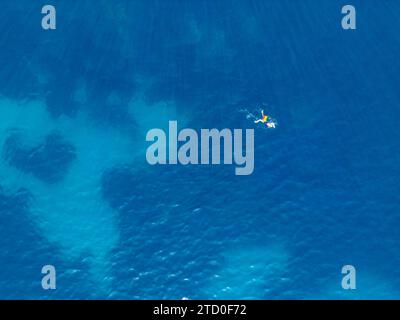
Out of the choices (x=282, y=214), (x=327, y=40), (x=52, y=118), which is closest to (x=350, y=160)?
(x=282, y=214)

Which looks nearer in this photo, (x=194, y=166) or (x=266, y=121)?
(x=194, y=166)

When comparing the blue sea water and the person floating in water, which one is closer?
the blue sea water

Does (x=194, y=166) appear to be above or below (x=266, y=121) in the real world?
below

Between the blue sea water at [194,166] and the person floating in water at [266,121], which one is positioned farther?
the person floating in water at [266,121]
